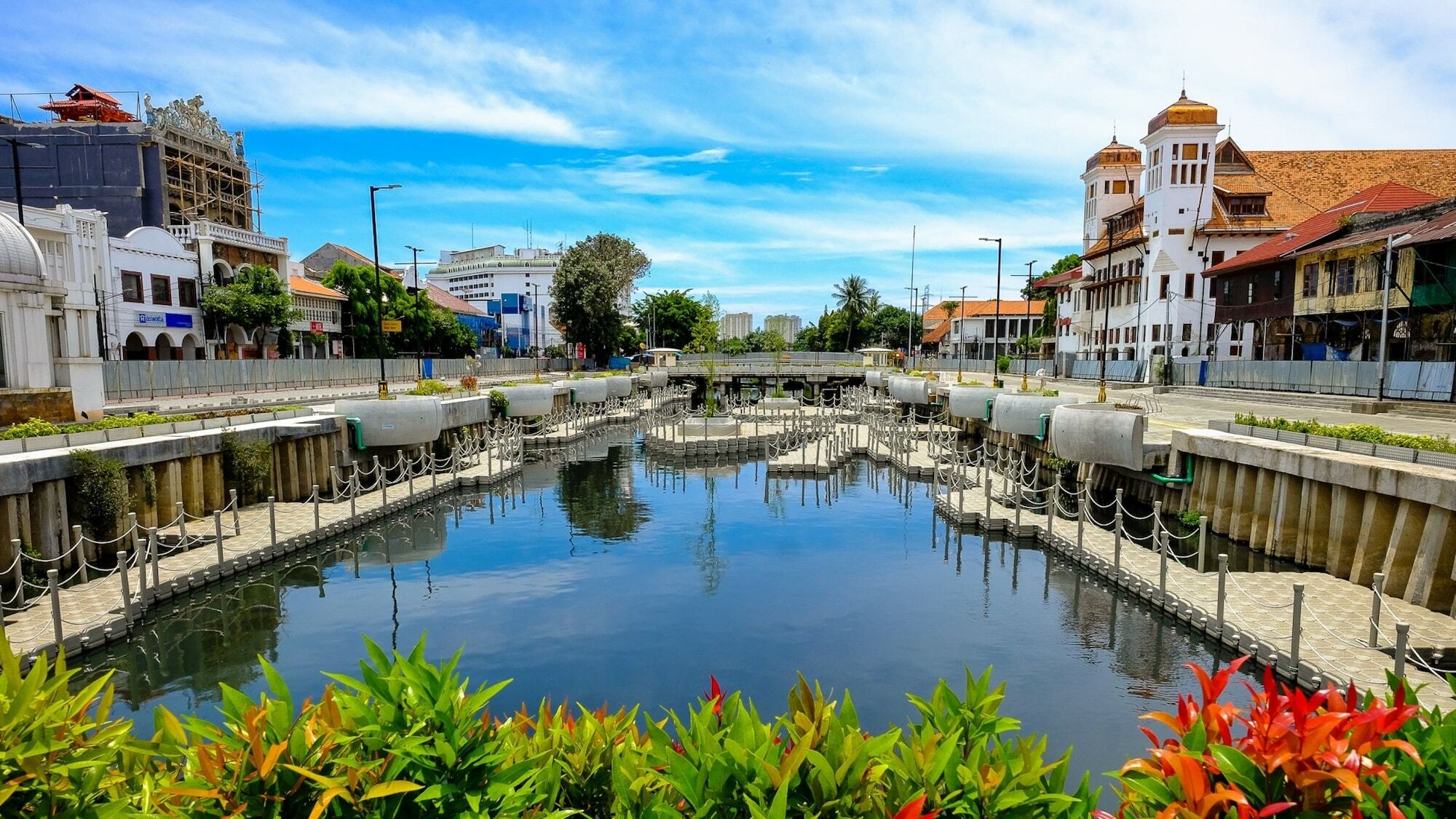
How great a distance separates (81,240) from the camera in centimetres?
2859

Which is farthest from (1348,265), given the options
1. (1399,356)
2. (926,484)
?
(926,484)

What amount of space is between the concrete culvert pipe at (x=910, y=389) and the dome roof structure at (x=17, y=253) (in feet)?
133

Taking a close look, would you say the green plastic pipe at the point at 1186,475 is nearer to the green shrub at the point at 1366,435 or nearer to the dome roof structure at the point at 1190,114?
the green shrub at the point at 1366,435

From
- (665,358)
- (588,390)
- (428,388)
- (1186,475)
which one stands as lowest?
(1186,475)

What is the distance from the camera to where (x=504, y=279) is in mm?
160625

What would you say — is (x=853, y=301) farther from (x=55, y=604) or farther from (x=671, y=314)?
(x=55, y=604)

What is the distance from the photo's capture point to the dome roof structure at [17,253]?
21.6m

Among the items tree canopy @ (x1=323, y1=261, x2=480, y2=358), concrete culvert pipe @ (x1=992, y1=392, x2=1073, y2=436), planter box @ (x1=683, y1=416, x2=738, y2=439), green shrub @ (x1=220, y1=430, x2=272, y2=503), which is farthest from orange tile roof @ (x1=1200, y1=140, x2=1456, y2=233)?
tree canopy @ (x1=323, y1=261, x2=480, y2=358)

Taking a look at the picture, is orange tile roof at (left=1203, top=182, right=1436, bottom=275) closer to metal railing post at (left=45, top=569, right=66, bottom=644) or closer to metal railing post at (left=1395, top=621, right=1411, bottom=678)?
metal railing post at (left=1395, top=621, right=1411, bottom=678)

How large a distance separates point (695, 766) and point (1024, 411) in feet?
98.6

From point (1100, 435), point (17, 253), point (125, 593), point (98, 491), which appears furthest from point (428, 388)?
point (1100, 435)

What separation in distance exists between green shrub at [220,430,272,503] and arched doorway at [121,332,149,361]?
30.9m

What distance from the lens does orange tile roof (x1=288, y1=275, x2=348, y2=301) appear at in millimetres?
61359

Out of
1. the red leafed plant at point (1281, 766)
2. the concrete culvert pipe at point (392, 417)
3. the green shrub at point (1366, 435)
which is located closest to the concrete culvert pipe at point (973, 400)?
the green shrub at point (1366, 435)
